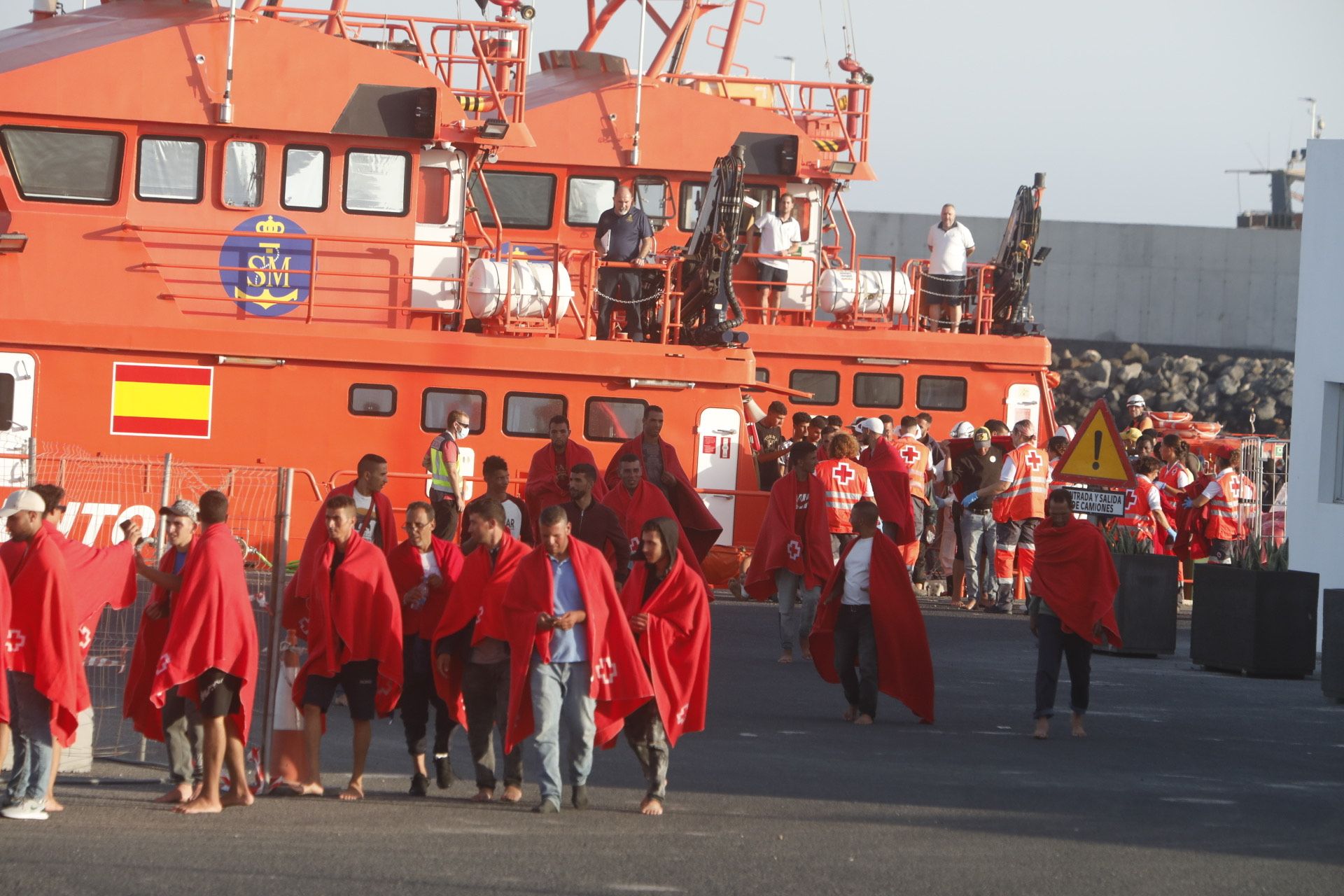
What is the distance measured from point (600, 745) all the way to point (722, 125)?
1494 cm

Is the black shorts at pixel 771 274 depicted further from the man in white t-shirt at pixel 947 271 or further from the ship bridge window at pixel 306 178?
the ship bridge window at pixel 306 178

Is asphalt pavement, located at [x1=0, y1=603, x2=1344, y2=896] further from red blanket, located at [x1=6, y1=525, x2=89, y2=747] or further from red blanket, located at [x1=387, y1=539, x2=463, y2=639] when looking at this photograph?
red blanket, located at [x1=387, y1=539, x2=463, y2=639]

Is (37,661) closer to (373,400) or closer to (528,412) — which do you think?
(373,400)

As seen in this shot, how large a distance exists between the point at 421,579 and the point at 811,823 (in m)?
2.53

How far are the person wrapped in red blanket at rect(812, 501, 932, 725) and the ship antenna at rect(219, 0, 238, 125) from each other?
8.03 metres

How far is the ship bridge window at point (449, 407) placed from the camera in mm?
18328

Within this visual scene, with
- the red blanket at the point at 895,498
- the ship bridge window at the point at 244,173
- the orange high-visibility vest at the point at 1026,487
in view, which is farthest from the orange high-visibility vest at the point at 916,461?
the ship bridge window at the point at 244,173

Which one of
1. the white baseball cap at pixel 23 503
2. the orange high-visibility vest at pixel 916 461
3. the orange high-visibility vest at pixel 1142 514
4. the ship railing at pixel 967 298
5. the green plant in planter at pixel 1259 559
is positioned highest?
the ship railing at pixel 967 298

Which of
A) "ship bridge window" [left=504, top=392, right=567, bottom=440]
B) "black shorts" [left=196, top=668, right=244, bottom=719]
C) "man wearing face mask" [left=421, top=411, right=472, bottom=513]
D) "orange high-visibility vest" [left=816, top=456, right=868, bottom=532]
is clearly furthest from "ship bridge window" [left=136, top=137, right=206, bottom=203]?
"black shorts" [left=196, top=668, right=244, bottom=719]

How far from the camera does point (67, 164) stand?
58.8 feet

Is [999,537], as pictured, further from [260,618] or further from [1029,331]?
[260,618]

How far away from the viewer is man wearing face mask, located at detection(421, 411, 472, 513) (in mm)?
16141

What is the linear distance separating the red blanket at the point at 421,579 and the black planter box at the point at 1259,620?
7943mm

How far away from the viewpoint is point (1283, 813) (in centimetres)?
990
